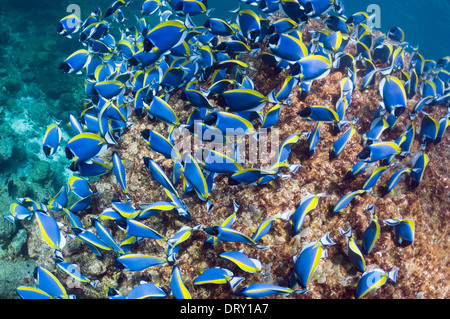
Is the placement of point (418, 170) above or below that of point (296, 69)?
below

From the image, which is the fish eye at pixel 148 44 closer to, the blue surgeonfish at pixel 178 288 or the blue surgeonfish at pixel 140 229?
the blue surgeonfish at pixel 140 229

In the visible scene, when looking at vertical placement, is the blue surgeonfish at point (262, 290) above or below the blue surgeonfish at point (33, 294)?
above

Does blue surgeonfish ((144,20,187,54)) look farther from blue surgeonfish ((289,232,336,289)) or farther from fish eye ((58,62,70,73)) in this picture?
blue surgeonfish ((289,232,336,289))

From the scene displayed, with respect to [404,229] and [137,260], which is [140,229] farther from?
[404,229]

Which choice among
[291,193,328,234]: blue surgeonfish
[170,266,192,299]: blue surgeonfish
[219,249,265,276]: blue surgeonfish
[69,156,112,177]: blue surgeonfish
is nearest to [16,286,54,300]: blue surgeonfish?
[69,156,112,177]: blue surgeonfish

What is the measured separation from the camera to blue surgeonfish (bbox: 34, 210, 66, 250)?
104 inches

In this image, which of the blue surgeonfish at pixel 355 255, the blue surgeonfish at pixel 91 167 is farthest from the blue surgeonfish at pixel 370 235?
the blue surgeonfish at pixel 91 167

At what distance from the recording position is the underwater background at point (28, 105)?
488 centimetres

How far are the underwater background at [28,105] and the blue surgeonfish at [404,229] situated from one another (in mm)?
535

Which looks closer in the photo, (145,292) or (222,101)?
(145,292)

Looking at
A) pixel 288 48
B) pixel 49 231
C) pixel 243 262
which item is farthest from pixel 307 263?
pixel 49 231

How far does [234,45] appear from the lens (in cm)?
312

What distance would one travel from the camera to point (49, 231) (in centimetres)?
266

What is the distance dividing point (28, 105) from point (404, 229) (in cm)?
1099
